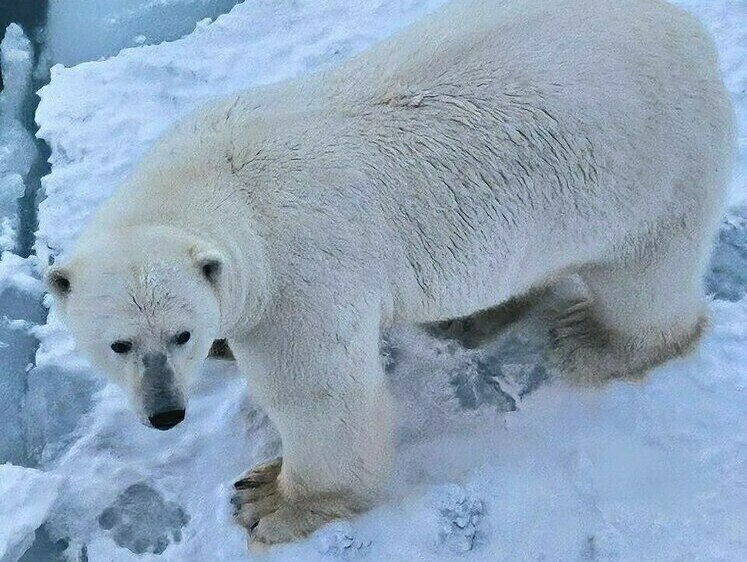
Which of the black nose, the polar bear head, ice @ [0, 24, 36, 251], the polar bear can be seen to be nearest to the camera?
the polar bear head

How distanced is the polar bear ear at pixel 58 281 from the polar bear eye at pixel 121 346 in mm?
179

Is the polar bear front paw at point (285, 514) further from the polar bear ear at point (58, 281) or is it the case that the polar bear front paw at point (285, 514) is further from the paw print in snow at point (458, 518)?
the polar bear ear at point (58, 281)

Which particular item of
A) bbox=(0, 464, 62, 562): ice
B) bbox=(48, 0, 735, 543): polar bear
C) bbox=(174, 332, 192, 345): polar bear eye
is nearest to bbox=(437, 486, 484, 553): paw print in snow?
bbox=(48, 0, 735, 543): polar bear

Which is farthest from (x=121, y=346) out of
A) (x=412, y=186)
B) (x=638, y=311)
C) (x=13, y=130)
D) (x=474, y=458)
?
(x=13, y=130)

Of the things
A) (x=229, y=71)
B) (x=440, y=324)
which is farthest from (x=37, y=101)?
(x=440, y=324)

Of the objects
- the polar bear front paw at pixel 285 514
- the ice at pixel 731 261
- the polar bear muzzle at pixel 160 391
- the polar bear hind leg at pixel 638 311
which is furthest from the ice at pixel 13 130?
the ice at pixel 731 261

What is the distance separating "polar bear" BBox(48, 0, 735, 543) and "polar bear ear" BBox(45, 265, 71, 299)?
4cm

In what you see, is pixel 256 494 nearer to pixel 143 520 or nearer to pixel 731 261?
pixel 143 520

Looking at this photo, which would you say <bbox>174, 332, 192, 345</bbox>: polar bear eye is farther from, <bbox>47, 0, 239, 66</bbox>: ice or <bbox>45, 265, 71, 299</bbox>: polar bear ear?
<bbox>47, 0, 239, 66</bbox>: ice

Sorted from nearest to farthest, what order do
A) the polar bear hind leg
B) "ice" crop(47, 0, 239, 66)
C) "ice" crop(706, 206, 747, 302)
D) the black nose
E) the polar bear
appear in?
the black nose < the polar bear < the polar bear hind leg < "ice" crop(706, 206, 747, 302) < "ice" crop(47, 0, 239, 66)

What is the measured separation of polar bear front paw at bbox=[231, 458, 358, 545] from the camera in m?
2.93

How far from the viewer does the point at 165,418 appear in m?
2.21

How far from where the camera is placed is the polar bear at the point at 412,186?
2.41 meters

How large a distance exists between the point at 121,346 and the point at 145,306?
0.14m
